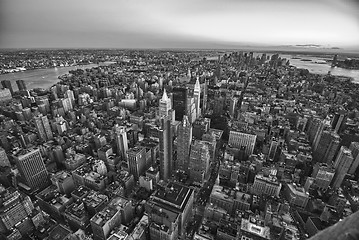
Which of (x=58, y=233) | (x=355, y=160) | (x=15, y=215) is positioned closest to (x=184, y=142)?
(x=58, y=233)

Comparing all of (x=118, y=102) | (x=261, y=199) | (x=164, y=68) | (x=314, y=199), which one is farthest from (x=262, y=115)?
(x=164, y=68)

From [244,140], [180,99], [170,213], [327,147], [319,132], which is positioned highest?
[180,99]

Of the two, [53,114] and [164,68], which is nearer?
[53,114]

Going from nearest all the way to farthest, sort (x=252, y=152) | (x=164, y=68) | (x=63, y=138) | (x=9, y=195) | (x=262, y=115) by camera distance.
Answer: (x=9, y=195) < (x=252, y=152) < (x=63, y=138) < (x=262, y=115) < (x=164, y=68)

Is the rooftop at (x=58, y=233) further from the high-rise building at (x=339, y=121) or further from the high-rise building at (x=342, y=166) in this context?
the high-rise building at (x=339, y=121)

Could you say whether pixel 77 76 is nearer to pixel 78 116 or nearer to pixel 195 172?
pixel 78 116

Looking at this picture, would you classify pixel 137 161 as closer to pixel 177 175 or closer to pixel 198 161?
pixel 177 175
